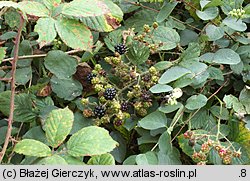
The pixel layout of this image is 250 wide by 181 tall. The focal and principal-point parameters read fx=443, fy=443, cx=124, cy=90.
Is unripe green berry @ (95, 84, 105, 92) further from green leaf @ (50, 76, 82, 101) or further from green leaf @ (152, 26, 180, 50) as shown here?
green leaf @ (152, 26, 180, 50)

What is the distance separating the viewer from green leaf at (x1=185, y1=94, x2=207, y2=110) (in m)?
1.02

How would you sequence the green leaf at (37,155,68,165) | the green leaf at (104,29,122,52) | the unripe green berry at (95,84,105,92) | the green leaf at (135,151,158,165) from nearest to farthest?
the green leaf at (37,155,68,165) < the green leaf at (135,151,158,165) < the unripe green berry at (95,84,105,92) < the green leaf at (104,29,122,52)

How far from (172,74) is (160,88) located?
56 millimetres

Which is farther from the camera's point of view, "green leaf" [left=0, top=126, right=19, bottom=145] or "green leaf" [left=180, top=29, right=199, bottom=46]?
"green leaf" [left=180, top=29, right=199, bottom=46]

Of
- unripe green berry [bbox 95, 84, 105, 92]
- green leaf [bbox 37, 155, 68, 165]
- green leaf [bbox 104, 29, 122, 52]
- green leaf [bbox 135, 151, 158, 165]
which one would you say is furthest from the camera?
green leaf [bbox 104, 29, 122, 52]

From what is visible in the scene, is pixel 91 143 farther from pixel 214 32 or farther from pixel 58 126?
pixel 214 32

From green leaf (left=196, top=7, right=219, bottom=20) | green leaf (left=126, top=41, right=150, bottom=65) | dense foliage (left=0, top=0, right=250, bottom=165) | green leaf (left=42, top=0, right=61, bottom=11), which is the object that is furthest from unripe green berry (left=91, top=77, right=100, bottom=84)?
green leaf (left=196, top=7, right=219, bottom=20)

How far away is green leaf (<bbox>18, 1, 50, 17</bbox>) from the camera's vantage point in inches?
34.6

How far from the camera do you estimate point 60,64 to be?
1.13 metres

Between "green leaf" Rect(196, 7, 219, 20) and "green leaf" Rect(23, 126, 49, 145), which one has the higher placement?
"green leaf" Rect(196, 7, 219, 20)

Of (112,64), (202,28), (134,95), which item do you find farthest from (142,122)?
(202,28)

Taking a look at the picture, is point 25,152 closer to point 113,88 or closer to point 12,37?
point 113,88

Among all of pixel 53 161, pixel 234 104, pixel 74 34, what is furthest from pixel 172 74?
pixel 53 161

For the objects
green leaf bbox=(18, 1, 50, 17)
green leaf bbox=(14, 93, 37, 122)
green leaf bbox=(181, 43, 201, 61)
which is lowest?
green leaf bbox=(14, 93, 37, 122)
